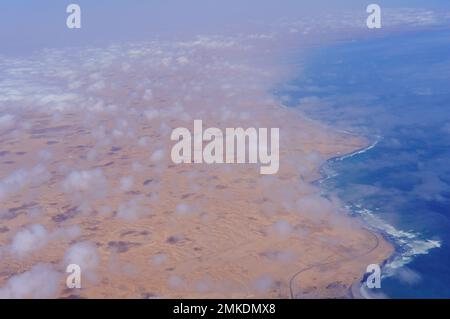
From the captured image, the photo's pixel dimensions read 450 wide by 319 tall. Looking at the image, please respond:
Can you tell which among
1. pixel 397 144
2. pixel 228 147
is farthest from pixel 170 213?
pixel 397 144

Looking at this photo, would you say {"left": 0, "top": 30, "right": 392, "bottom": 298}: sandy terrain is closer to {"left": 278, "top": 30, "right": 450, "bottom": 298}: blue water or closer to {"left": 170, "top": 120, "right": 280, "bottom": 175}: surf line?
{"left": 170, "top": 120, "right": 280, "bottom": 175}: surf line

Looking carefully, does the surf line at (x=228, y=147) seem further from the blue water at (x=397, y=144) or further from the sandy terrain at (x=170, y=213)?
the blue water at (x=397, y=144)

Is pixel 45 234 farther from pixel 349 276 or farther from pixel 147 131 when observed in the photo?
pixel 147 131

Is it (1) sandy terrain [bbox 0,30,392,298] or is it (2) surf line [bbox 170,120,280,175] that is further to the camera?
(2) surf line [bbox 170,120,280,175]

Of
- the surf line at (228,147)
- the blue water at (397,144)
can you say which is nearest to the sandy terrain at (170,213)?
the surf line at (228,147)

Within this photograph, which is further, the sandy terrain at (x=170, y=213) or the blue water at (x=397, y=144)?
the blue water at (x=397, y=144)

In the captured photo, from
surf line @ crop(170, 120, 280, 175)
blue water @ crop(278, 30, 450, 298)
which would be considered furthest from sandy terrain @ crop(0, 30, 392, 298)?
blue water @ crop(278, 30, 450, 298)
